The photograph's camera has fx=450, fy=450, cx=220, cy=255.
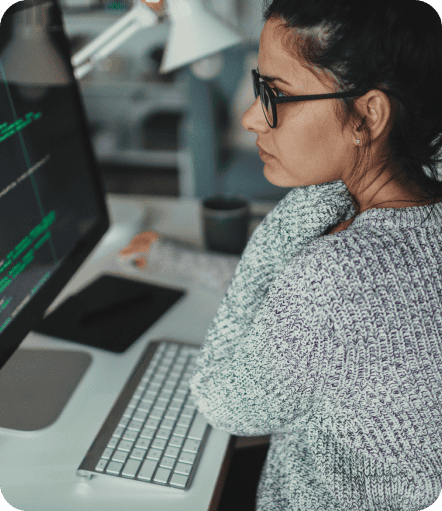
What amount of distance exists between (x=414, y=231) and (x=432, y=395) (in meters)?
0.19

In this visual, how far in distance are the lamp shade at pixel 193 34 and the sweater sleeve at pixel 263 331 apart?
0.36m

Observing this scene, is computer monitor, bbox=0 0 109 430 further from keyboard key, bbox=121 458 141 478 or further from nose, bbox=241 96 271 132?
nose, bbox=241 96 271 132

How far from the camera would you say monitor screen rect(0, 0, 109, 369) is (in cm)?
59

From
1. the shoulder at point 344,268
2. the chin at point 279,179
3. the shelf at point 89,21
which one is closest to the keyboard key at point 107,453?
the shoulder at point 344,268

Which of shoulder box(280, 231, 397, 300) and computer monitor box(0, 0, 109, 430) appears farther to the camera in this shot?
computer monitor box(0, 0, 109, 430)

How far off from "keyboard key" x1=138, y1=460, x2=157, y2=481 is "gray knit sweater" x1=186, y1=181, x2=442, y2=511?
0.09 meters

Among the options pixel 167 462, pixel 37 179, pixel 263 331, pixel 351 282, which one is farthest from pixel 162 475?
pixel 37 179

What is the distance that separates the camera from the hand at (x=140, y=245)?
3.36 feet

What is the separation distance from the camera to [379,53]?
1.64 ft

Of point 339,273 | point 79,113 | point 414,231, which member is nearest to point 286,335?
point 339,273

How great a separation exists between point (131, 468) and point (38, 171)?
1.43ft

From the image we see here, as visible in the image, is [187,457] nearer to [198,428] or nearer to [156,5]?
[198,428]

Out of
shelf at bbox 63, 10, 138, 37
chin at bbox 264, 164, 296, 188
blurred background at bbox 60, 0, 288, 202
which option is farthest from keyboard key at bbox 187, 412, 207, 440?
shelf at bbox 63, 10, 138, 37

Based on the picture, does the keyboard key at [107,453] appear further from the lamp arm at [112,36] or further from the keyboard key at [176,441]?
the lamp arm at [112,36]
